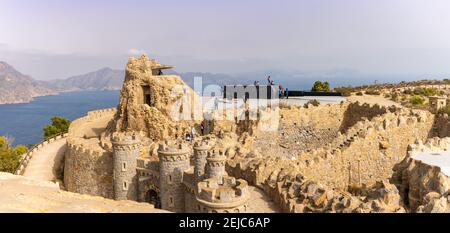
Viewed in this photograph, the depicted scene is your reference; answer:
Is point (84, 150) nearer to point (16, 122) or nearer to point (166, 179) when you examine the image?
point (166, 179)

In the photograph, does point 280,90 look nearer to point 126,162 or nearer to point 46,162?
point 126,162

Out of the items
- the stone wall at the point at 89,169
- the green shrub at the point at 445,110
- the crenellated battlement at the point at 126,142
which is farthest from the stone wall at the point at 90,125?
the green shrub at the point at 445,110

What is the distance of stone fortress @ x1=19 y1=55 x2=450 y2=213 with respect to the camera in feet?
39.5

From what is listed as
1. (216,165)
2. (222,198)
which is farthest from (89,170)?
(222,198)

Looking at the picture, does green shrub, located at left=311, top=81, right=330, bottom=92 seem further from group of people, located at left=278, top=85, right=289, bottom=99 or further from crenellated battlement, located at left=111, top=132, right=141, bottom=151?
crenellated battlement, located at left=111, top=132, right=141, bottom=151

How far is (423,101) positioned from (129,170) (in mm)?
30650

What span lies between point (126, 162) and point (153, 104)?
1072cm

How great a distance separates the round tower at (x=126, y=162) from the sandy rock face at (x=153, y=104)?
9.02m

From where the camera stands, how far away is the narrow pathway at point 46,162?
96.1 feet

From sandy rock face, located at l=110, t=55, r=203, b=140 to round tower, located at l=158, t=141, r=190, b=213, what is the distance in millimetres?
12384

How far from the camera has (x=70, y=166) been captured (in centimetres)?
2711

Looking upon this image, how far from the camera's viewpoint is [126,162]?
2045 centimetres

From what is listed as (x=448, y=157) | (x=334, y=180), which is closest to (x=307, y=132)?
(x=334, y=180)

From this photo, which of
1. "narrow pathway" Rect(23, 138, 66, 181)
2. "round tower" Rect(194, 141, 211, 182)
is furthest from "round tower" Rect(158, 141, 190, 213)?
"narrow pathway" Rect(23, 138, 66, 181)
